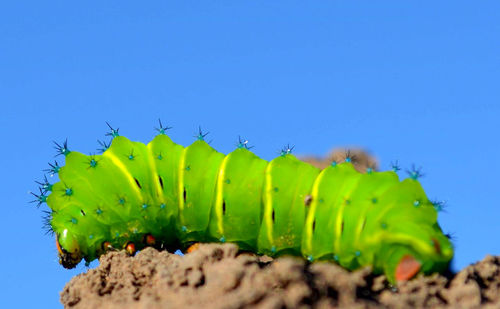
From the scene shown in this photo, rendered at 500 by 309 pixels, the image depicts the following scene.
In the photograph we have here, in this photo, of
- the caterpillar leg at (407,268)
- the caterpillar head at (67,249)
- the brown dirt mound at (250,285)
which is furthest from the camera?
the caterpillar head at (67,249)

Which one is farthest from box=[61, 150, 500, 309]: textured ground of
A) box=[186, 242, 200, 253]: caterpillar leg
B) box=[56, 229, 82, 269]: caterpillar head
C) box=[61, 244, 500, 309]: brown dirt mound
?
box=[56, 229, 82, 269]: caterpillar head

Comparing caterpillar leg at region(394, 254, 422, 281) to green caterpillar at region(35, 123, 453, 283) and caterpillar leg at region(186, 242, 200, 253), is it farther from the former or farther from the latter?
caterpillar leg at region(186, 242, 200, 253)

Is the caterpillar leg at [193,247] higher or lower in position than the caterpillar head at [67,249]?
lower

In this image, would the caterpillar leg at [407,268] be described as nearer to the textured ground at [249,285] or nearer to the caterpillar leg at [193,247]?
the textured ground at [249,285]

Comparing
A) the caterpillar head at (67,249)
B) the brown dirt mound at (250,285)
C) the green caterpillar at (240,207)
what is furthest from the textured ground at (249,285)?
the caterpillar head at (67,249)

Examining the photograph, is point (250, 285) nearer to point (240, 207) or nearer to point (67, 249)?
point (240, 207)

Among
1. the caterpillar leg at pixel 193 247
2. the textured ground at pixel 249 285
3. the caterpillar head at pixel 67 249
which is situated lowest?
the textured ground at pixel 249 285

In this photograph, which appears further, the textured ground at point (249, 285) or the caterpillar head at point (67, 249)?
the caterpillar head at point (67, 249)
